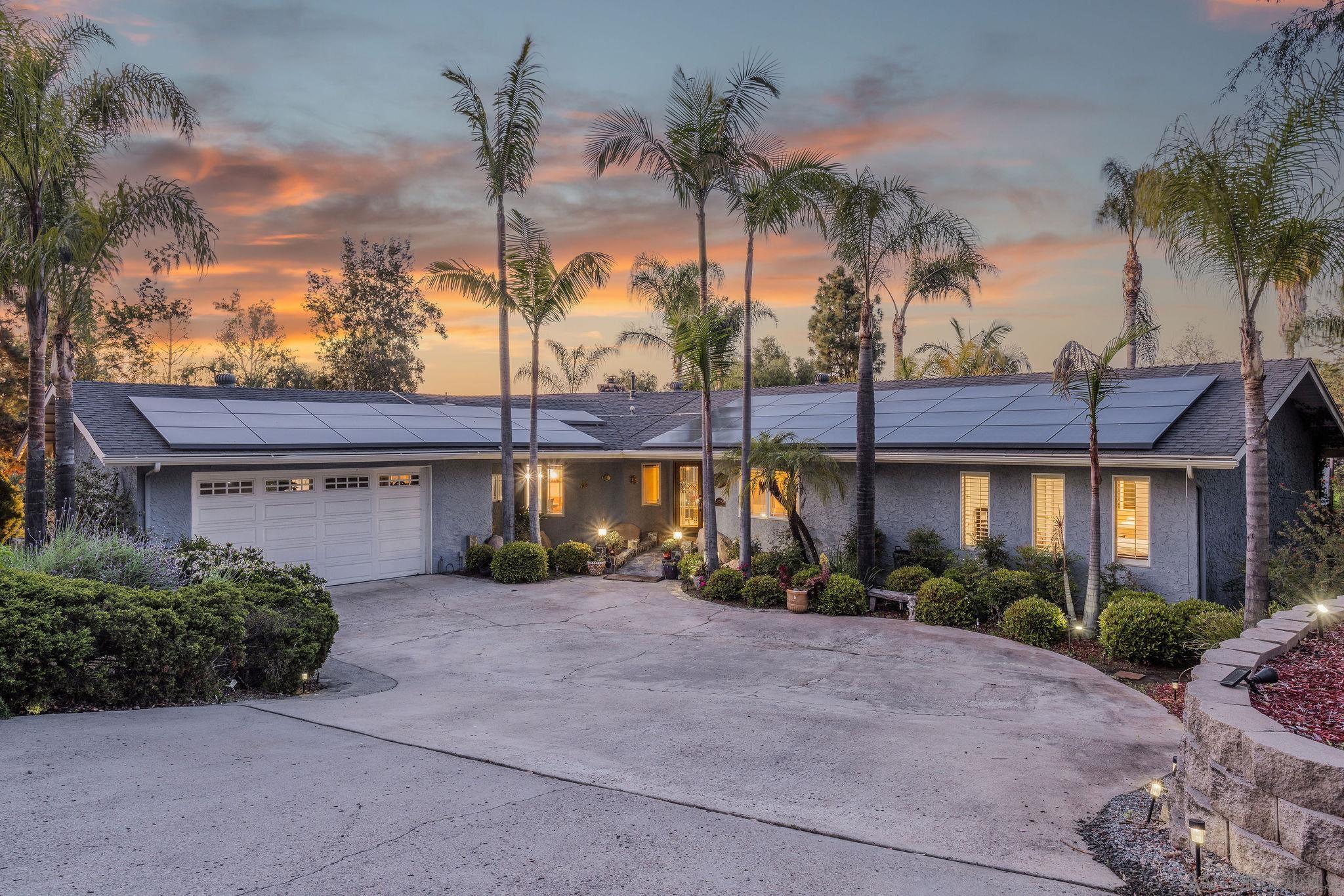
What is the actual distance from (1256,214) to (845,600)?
291 inches

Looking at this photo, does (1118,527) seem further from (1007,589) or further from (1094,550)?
(1007,589)

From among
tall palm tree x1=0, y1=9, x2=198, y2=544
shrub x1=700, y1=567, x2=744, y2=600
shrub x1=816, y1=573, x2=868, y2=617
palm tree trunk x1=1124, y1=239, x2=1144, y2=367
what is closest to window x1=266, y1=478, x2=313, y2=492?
tall palm tree x1=0, y1=9, x2=198, y2=544

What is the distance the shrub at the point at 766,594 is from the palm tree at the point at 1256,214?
256 inches

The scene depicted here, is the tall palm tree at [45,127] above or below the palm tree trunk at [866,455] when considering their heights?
above

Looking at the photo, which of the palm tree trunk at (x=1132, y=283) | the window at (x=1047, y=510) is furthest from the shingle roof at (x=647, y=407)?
the palm tree trunk at (x=1132, y=283)

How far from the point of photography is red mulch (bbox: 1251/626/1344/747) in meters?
4.16

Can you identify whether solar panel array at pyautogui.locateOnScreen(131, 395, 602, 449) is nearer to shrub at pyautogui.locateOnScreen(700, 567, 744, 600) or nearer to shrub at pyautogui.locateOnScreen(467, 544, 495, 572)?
shrub at pyautogui.locateOnScreen(467, 544, 495, 572)

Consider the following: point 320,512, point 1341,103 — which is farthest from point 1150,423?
point 320,512

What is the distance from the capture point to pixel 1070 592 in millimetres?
11305

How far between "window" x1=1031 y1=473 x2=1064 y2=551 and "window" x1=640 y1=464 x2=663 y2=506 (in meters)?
9.05

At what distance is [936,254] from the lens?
1348 cm

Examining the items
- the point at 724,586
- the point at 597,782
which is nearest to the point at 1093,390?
the point at 724,586

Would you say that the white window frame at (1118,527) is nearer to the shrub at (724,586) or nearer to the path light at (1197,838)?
the shrub at (724,586)

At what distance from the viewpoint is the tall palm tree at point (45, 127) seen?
10.2 m
